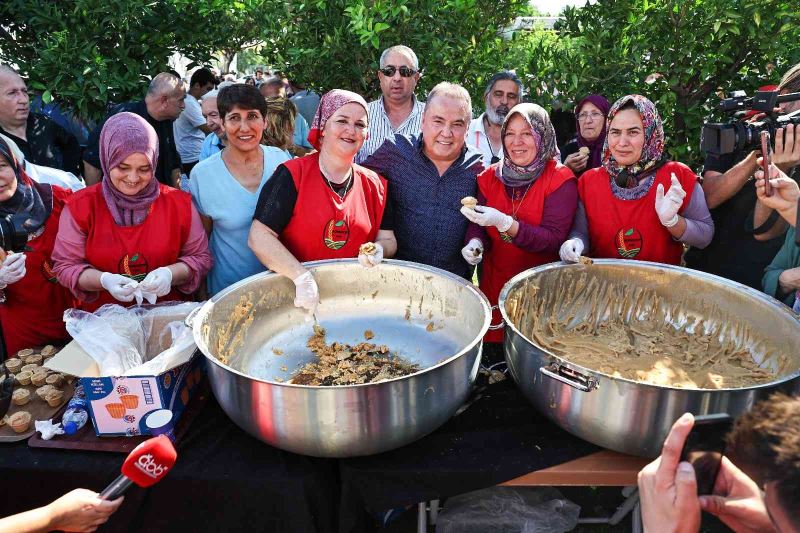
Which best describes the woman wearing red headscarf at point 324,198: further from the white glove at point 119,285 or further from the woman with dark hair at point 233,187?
the white glove at point 119,285

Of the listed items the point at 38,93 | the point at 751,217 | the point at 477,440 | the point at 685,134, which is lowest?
the point at 477,440

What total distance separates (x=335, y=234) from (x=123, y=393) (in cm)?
99

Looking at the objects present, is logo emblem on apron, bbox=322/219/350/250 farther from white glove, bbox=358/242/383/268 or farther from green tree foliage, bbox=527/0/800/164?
green tree foliage, bbox=527/0/800/164

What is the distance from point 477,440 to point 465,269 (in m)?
1.04

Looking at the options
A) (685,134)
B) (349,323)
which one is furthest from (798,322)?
(685,134)

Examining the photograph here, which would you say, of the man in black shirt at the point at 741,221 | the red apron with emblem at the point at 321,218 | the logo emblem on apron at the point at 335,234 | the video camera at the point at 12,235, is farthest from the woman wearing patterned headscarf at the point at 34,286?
the man in black shirt at the point at 741,221

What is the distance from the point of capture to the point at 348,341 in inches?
78.6

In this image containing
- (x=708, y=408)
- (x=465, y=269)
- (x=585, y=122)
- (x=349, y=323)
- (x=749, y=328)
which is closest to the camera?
(x=708, y=408)

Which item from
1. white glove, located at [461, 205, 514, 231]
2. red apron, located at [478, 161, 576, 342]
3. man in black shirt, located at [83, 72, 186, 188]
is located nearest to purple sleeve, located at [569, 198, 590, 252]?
red apron, located at [478, 161, 576, 342]

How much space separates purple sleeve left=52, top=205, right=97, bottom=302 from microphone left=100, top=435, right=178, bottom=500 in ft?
3.30

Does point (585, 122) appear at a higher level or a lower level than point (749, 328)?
higher

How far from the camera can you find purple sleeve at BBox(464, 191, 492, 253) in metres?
2.33

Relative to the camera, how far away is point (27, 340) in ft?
6.92

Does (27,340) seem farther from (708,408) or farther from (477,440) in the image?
(708,408)
